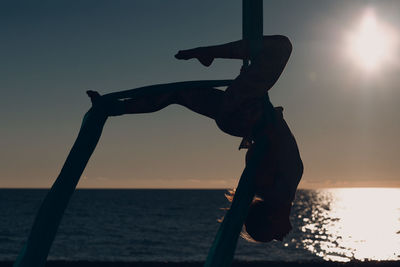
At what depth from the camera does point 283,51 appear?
354 cm

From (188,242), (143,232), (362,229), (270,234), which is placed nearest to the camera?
(270,234)

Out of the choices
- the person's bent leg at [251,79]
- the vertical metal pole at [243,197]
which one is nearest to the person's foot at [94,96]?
the person's bent leg at [251,79]

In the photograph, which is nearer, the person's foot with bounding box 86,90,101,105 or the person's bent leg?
the person's bent leg

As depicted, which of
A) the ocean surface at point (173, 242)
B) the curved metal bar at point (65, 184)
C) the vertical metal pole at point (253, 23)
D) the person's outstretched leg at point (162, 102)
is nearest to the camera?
the curved metal bar at point (65, 184)

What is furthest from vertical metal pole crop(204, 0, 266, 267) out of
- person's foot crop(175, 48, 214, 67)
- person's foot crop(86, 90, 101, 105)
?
person's foot crop(86, 90, 101, 105)

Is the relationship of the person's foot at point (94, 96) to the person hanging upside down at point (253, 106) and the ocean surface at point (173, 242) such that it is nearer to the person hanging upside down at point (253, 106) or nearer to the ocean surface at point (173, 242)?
the person hanging upside down at point (253, 106)

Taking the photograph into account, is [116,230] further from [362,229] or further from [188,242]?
[362,229]

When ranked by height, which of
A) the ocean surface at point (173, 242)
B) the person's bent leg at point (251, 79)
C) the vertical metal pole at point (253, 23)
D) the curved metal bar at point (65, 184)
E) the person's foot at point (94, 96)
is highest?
the vertical metal pole at point (253, 23)

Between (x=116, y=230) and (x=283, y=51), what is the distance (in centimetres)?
5852

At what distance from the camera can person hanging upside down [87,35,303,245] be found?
352 cm

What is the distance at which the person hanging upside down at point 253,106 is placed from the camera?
352 centimetres

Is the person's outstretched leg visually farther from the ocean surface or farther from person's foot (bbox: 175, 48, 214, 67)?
the ocean surface

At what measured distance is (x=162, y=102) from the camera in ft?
11.8

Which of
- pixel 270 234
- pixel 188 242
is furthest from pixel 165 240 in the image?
pixel 270 234
